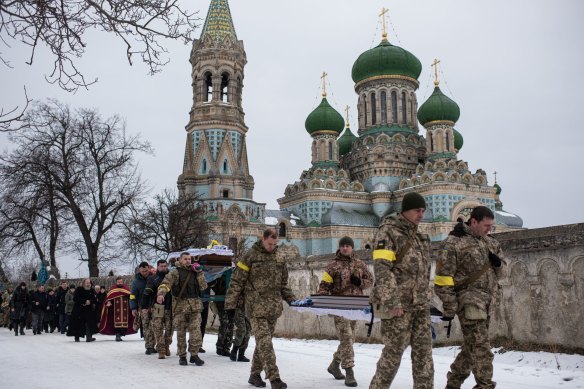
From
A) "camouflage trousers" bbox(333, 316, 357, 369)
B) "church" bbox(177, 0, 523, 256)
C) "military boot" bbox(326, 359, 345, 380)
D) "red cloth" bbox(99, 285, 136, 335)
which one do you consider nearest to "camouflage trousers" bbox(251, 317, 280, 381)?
"camouflage trousers" bbox(333, 316, 357, 369)

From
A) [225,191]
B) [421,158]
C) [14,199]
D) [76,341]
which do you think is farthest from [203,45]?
[76,341]

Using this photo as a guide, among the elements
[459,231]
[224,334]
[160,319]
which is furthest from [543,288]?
[160,319]

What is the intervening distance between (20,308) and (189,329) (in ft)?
37.1

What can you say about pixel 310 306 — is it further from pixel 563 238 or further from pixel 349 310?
pixel 563 238

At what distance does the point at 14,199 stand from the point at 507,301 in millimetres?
24165

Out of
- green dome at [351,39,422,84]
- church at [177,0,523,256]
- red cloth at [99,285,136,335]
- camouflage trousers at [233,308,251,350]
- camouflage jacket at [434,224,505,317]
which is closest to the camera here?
camouflage jacket at [434,224,505,317]

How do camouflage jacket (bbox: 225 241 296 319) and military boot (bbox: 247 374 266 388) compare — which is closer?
military boot (bbox: 247 374 266 388)

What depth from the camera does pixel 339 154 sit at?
60.8 m

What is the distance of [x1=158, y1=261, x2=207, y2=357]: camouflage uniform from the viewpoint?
29.6ft

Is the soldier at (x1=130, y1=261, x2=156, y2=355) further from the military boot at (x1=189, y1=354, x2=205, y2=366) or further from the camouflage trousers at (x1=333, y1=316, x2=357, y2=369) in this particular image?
the camouflage trousers at (x1=333, y1=316, x2=357, y2=369)

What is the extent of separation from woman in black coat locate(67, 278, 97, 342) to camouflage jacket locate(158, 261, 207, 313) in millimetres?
6008

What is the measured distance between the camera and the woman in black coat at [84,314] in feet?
47.5

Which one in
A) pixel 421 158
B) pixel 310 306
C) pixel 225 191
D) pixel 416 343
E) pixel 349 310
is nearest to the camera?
pixel 416 343

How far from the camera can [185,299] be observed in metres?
9.28
